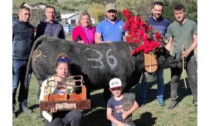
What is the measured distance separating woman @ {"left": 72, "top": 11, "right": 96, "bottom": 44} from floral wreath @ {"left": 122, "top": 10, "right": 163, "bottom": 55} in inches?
31.6

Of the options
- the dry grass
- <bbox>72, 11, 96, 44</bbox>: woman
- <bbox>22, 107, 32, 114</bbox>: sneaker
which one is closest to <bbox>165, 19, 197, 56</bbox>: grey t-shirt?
the dry grass

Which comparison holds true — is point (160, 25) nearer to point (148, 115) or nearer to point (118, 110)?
point (148, 115)

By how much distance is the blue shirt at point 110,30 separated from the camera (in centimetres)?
648

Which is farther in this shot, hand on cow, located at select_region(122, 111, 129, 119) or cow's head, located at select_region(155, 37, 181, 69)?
cow's head, located at select_region(155, 37, 181, 69)

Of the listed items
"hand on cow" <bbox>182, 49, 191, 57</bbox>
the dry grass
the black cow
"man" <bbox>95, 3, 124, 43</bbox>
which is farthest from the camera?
"man" <bbox>95, 3, 124, 43</bbox>

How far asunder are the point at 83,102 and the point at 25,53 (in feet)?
7.28

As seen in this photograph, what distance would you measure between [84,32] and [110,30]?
54cm

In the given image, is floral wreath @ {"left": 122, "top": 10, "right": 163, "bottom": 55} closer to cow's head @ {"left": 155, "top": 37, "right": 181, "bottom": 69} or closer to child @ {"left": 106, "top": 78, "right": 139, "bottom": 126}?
cow's head @ {"left": 155, "top": 37, "right": 181, "bottom": 69}

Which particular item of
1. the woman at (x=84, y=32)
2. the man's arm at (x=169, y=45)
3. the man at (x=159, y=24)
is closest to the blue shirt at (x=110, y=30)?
the woman at (x=84, y=32)

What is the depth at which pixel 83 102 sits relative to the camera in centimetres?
438

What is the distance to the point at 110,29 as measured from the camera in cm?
648

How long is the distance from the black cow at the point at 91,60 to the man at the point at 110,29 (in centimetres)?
44

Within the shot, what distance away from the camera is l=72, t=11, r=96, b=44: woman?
Result: 21.1ft

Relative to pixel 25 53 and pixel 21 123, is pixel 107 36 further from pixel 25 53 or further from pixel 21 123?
pixel 21 123
